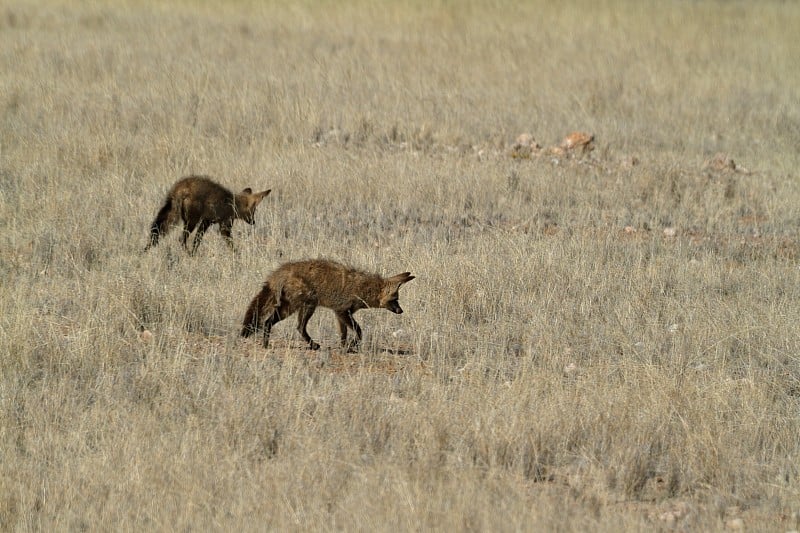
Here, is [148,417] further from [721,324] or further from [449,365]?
[721,324]

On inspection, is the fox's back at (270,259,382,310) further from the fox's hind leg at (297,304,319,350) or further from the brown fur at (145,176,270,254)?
the brown fur at (145,176,270,254)

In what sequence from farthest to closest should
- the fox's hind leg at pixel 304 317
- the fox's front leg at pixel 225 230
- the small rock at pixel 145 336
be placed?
1. the fox's front leg at pixel 225 230
2. the fox's hind leg at pixel 304 317
3. the small rock at pixel 145 336

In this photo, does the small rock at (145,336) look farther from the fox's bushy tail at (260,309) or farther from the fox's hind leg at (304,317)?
the fox's hind leg at (304,317)

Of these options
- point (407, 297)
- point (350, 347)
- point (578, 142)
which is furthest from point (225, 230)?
point (578, 142)

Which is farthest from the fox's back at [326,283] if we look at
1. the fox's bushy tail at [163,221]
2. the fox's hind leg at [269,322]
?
the fox's bushy tail at [163,221]

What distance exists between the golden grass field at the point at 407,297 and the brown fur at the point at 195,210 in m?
0.18

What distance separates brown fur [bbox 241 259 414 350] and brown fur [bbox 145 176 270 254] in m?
2.52

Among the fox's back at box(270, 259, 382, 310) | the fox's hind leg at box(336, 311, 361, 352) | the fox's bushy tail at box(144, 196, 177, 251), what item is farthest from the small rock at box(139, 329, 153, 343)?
the fox's bushy tail at box(144, 196, 177, 251)

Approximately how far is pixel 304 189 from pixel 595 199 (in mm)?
3311

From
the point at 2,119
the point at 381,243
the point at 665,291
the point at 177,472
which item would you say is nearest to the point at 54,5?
the point at 2,119

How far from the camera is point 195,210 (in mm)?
10016

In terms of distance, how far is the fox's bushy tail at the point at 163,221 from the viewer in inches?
392

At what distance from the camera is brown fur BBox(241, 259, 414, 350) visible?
7.52m

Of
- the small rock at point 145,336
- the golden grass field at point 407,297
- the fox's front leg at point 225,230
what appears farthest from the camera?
the fox's front leg at point 225,230
